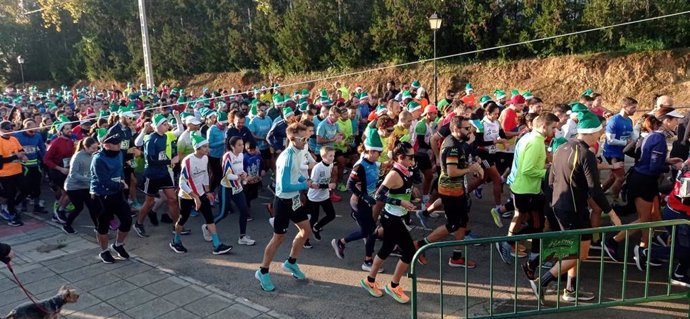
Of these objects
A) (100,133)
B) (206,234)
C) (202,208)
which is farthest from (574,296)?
(100,133)

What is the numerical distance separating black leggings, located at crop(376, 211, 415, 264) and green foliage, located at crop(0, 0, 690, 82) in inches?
587

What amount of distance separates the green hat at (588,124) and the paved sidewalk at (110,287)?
3587 mm

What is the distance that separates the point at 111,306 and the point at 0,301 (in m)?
1.44

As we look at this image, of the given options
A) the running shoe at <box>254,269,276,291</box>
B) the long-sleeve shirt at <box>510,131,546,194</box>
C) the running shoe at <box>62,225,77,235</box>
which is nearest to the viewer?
the long-sleeve shirt at <box>510,131,546,194</box>

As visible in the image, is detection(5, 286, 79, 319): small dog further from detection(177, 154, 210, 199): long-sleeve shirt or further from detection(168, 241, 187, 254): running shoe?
detection(168, 241, 187, 254): running shoe

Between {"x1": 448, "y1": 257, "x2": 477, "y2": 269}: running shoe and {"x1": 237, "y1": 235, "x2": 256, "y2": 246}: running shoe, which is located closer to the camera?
{"x1": 448, "y1": 257, "x2": 477, "y2": 269}: running shoe

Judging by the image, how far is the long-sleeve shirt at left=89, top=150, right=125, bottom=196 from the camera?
7.01 metres

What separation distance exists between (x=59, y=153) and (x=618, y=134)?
8.87 m

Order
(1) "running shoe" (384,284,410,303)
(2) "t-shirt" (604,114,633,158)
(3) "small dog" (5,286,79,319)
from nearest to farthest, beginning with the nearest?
(3) "small dog" (5,286,79,319), (1) "running shoe" (384,284,410,303), (2) "t-shirt" (604,114,633,158)

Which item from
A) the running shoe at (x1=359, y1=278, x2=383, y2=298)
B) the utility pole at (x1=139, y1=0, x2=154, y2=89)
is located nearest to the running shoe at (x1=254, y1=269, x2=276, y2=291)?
the running shoe at (x1=359, y1=278, x2=383, y2=298)

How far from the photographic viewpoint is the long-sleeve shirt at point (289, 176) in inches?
238

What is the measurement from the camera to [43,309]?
455 centimetres

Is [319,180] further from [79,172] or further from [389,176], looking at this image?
[79,172]

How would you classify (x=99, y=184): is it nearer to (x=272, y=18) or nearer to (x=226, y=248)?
(x=226, y=248)
